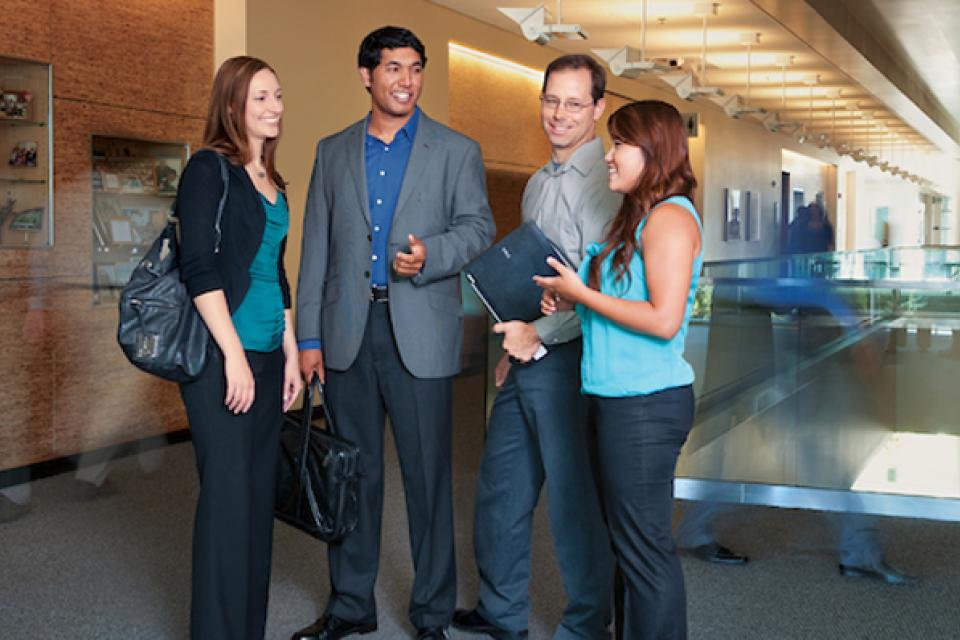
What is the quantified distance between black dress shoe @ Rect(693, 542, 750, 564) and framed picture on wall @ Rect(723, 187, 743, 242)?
14505 millimetres

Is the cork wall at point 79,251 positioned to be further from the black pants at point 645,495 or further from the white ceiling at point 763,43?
the black pants at point 645,495

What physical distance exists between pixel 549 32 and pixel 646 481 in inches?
224

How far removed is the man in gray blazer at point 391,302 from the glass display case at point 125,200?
11.2 ft

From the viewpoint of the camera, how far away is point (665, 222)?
233cm

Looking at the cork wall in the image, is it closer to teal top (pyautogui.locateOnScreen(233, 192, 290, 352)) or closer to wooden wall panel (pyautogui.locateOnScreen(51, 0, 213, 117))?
wooden wall panel (pyautogui.locateOnScreen(51, 0, 213, 117))

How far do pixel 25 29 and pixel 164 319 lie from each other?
3.87 m

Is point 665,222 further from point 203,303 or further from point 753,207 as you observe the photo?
point 753,207

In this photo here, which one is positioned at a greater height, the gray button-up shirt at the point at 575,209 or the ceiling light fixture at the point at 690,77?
the ceiling light fixture at the point at 690,77

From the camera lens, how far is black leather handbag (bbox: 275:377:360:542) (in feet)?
9.28

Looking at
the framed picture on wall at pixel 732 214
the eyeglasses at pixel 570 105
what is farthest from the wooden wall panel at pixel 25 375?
the framed picture on wall at pixel 732 214

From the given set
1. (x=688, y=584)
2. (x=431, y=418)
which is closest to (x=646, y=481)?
(x=431, y=418)

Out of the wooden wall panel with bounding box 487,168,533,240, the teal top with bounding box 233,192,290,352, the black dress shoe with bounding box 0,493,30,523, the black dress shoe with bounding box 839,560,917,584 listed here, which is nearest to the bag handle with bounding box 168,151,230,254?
the teal top with bounding box 233,192,290,352

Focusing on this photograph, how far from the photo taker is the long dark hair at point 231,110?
98.7 inches

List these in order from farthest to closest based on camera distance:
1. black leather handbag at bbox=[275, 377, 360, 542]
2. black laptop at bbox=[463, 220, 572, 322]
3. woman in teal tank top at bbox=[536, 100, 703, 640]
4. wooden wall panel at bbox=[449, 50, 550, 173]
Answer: wooden wall panel at bbox=[449, 50, 550, 173] < black leather handbag at bbox=[275, 377, 360, 542] < black laptop at bbox=[463, 220, 572, 322] < woman in teal tank top at bbox=[536, 100, 703, 640]
